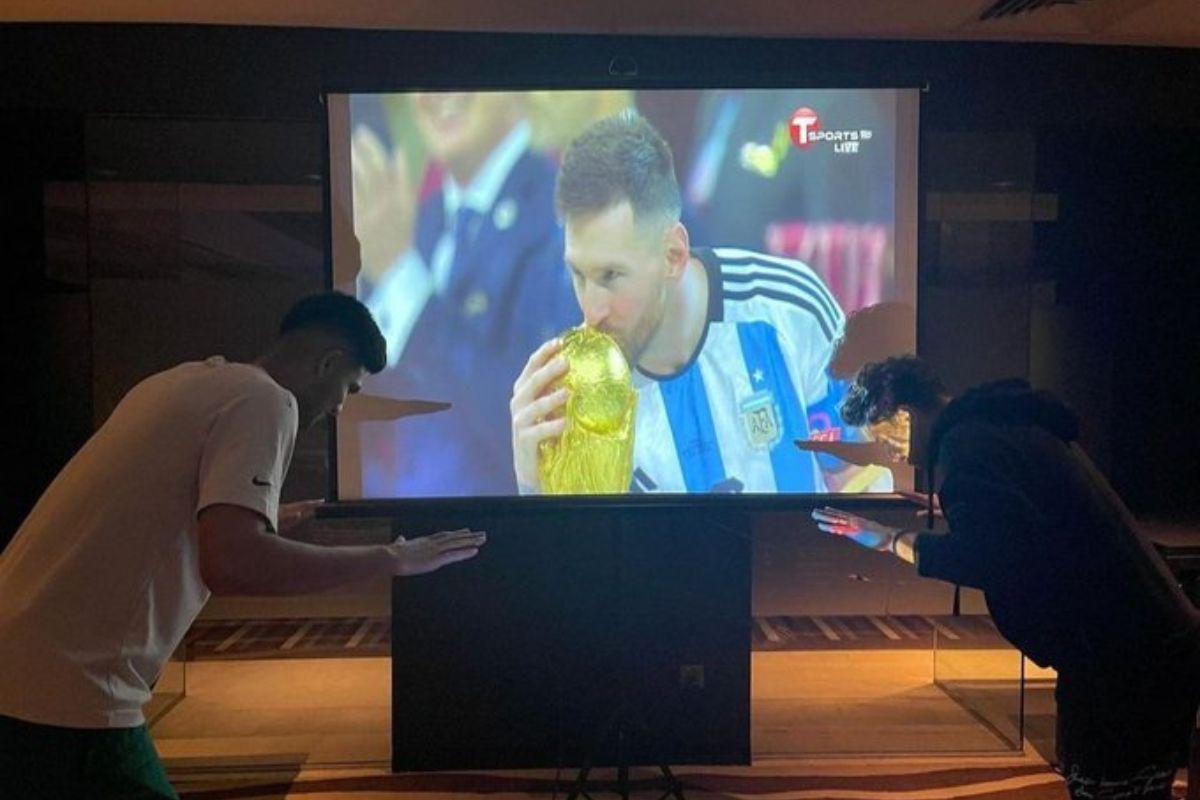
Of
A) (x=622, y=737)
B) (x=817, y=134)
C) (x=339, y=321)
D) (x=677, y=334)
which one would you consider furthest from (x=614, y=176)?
(x=622, y=737)

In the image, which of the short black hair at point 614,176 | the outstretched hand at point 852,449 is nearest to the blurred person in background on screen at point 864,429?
the outstretched hand at point 852,449

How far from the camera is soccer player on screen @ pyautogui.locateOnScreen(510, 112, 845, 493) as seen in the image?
2629mm

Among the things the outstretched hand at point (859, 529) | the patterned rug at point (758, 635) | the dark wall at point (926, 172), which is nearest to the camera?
the outstretched hand at point (859, 529)

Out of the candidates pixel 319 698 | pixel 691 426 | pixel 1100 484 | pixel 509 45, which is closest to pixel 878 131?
pixel 691 426

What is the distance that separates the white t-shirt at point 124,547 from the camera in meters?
1.19

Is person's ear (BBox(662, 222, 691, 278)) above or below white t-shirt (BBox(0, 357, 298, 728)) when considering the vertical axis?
above

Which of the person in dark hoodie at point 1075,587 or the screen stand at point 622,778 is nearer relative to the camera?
the person in dark hoodie at point 1075,587

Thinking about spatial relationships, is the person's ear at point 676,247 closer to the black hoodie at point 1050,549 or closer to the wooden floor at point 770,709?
the black hoodie at point 1050,549

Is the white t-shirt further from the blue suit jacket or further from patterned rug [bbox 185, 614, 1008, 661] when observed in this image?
patterned rug [bbox 185, 614, 1008, 661]

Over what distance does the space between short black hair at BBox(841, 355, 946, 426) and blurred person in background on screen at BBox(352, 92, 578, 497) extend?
915 mm

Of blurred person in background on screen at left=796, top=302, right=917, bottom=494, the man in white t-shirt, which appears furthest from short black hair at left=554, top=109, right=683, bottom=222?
the man in white t-shirt

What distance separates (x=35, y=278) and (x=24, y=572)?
10.1ft

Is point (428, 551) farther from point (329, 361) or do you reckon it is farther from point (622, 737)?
point (622, 737)

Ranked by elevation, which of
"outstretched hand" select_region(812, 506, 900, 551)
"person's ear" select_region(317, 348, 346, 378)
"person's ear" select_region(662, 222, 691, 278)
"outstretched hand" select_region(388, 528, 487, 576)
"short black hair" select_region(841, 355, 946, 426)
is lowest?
"outstretched hand" select_region(812, 506, 900, 551)
